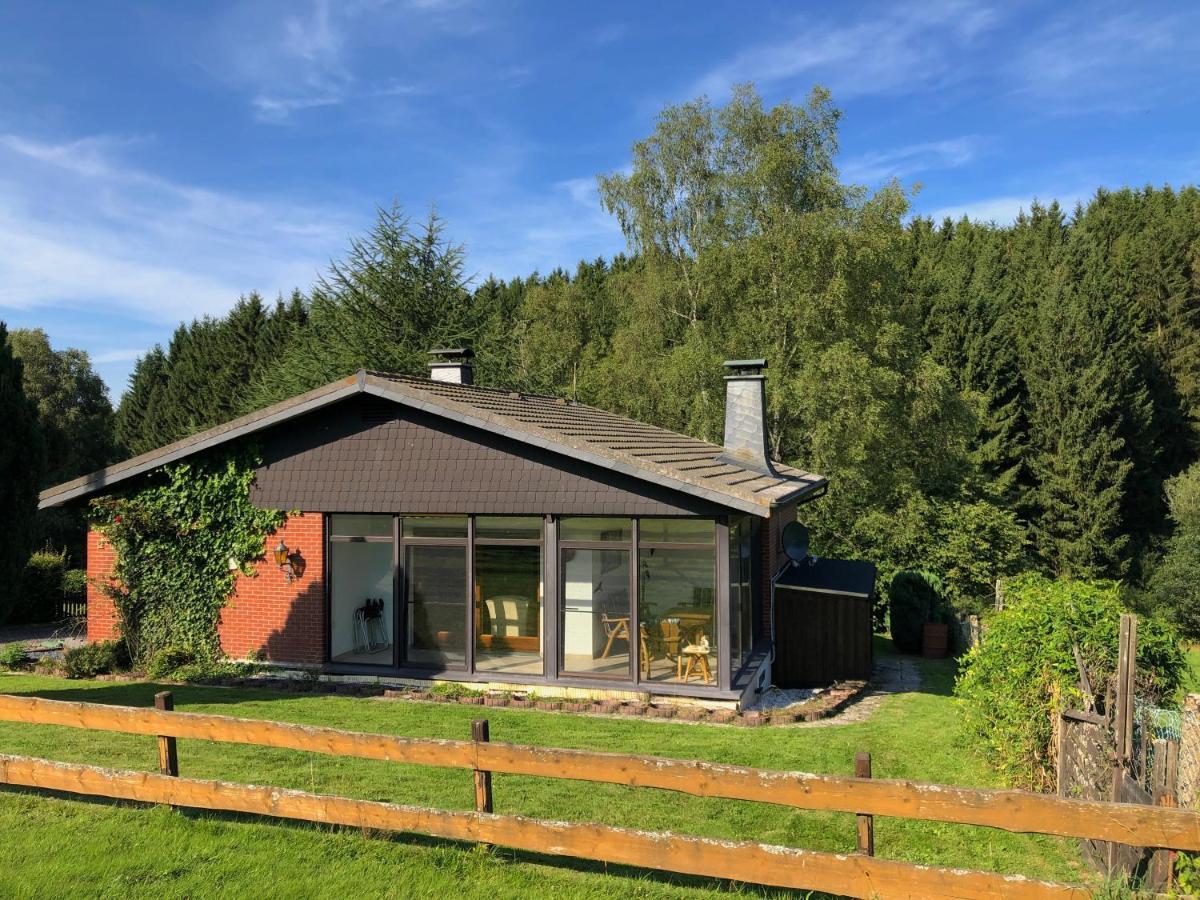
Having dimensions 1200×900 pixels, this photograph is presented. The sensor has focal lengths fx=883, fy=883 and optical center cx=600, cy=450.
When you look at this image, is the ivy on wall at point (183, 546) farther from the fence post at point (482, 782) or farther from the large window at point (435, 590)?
the fence post at point (482, 782)

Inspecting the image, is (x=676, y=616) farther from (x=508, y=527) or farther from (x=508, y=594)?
(x=508, y=527)

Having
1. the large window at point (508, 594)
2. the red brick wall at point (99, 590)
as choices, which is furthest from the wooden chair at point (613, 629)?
the red brick wall at point (99, 590)

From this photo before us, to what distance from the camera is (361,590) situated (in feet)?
44.5

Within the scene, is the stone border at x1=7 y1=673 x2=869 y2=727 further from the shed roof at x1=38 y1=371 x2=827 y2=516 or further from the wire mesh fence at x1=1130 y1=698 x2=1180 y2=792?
the wire mesh fence at x1=1130 y1=698 x2=1180 y2=792

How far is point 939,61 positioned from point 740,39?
4.99 m

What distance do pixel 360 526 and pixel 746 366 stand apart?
7.19 metres

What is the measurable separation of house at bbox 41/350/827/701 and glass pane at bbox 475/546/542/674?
0.02 meters

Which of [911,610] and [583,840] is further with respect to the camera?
[911,610]

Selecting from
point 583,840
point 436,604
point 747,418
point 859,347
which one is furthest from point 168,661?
point 859,347

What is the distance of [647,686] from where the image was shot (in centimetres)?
1175

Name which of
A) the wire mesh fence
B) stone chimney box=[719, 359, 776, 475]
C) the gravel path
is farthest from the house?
the wire mesh fence

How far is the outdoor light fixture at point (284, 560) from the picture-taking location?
13336 mm

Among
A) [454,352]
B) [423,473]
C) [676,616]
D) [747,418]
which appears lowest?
[676,616]

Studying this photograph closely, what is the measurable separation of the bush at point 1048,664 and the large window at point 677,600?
3.90 metres
